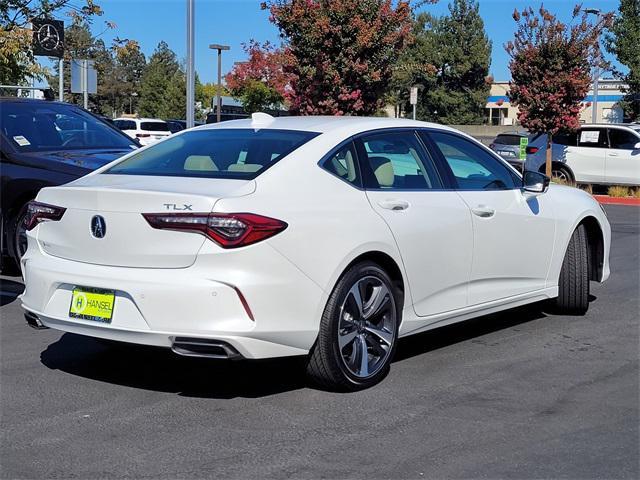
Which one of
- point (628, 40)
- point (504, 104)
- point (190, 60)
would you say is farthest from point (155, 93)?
point (190, 60)

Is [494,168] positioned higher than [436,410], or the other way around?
[494,168]

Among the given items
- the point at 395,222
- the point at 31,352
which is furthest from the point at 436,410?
the point at 31,352

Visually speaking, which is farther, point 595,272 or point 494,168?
point 595,272

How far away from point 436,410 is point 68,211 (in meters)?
2.30

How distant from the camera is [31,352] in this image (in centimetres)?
616

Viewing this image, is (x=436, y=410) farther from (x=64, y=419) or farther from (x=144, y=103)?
(x=144, y=103)

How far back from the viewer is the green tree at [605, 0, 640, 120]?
3136 cm

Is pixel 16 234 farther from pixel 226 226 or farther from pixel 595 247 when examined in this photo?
pixel 595 247

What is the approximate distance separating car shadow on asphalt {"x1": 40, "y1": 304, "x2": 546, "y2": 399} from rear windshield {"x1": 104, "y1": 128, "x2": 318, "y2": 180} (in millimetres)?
1068

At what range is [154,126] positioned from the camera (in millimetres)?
37000

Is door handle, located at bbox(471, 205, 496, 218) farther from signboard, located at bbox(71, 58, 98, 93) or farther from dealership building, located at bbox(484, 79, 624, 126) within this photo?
dealership building, located at bbox(484, 79, 624, 126)

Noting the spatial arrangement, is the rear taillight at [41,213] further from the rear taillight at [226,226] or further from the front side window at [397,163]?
the front side window at [397,163]

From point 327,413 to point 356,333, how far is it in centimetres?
56

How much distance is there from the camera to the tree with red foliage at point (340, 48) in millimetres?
19844
